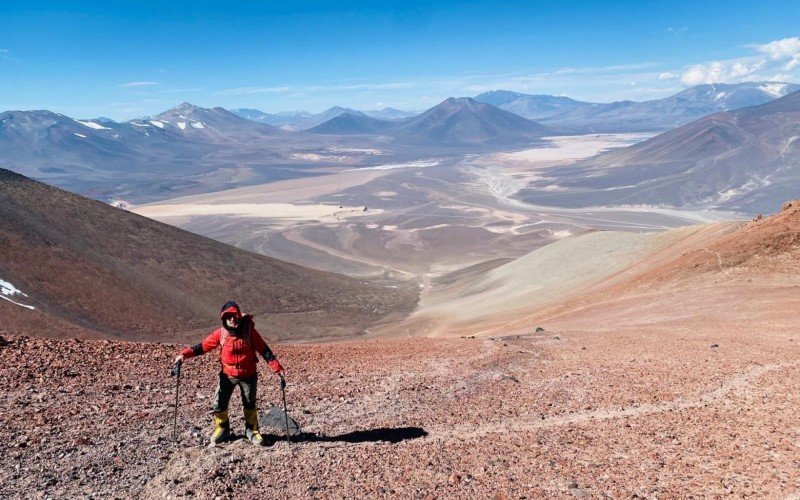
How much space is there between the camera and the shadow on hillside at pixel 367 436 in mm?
7094

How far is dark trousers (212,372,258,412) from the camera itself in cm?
684

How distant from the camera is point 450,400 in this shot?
897cm

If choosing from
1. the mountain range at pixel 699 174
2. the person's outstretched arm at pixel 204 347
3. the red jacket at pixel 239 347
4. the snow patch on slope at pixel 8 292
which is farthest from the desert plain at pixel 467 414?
the mountain range at pixel 699 174

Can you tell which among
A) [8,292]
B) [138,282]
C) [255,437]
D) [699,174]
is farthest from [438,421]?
[699,174]

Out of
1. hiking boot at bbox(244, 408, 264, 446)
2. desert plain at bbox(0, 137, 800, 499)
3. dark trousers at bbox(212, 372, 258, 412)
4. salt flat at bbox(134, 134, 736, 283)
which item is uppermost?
Answer: dark trousers at bbox(212, 372, 258, 412)

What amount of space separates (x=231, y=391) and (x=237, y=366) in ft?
0.96

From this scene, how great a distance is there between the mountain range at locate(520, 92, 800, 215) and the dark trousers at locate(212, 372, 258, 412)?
12314 cm

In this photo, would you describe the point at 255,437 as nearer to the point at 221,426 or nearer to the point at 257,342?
the point at 221,426

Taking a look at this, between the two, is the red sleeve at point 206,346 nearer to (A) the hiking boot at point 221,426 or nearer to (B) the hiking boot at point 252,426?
(A) the hiking boot at point 221,426

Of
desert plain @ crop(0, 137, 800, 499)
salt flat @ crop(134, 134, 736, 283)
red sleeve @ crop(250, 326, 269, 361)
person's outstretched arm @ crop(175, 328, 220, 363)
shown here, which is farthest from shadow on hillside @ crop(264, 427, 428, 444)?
salt flat @ crop(134, 134, 736, 283)

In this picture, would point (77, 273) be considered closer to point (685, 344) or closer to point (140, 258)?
point (140, 258)

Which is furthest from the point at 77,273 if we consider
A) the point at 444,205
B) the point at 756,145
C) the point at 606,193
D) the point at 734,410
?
the point at 756,145

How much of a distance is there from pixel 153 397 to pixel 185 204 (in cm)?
14251

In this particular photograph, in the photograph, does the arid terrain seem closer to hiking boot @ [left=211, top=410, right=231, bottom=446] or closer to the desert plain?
the desert plain
